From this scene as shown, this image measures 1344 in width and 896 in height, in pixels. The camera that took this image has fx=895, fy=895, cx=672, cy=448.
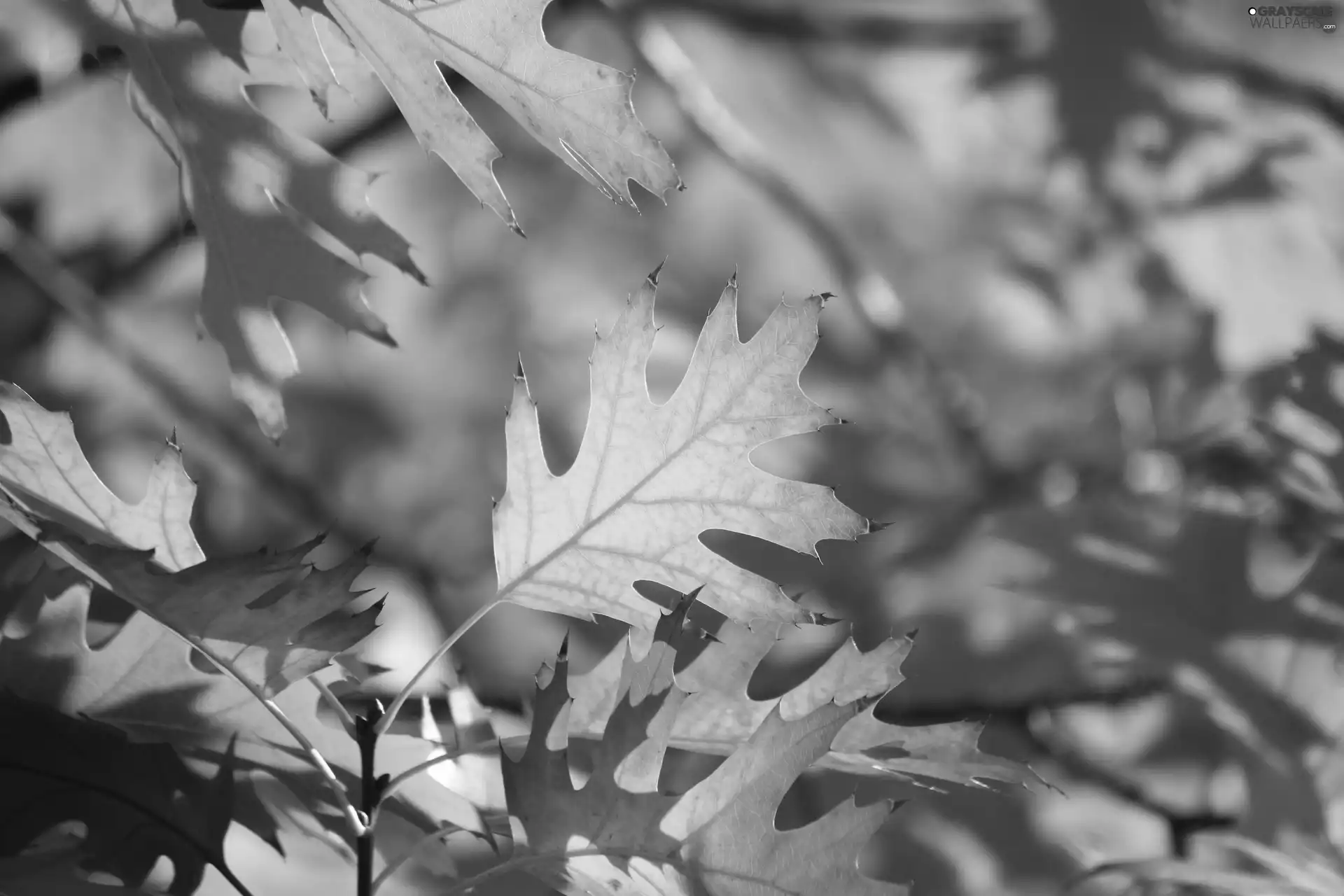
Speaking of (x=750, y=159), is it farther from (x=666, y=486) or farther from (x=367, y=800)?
(x=367, y=800)

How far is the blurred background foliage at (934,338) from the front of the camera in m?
0.91

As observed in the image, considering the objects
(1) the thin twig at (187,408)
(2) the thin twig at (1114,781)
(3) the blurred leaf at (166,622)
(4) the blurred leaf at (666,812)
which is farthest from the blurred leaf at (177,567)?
(2) the thin twig at (1114,781)

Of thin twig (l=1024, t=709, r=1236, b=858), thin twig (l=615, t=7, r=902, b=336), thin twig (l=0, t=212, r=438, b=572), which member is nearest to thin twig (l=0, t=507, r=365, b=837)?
thin twig (l=0, t=212, r=438, b=572)

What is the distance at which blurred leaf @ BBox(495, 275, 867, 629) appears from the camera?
39cm

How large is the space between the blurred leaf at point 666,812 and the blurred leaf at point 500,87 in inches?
7.4

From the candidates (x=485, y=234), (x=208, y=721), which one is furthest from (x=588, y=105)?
(x=485, y=234)

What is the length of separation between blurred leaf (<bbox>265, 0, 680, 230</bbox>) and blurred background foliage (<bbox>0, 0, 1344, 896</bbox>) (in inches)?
22.0

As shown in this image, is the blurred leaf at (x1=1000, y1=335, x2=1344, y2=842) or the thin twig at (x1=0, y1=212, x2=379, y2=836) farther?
the blurred leaf at (x1=1000, y1=335, x2=1344, y2=842)

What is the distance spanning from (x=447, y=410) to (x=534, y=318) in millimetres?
143

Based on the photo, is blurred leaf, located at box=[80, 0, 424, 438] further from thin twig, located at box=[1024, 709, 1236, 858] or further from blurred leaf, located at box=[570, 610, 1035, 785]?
thin twig, located at box=[1024, 709, 1236, 858]

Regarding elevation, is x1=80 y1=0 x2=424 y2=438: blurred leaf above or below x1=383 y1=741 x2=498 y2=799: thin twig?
above

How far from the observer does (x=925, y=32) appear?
114 cm

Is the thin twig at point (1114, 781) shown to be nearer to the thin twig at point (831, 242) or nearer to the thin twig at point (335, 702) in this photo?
the thin twig at point (831, 242)

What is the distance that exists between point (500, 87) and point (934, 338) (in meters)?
0.89
